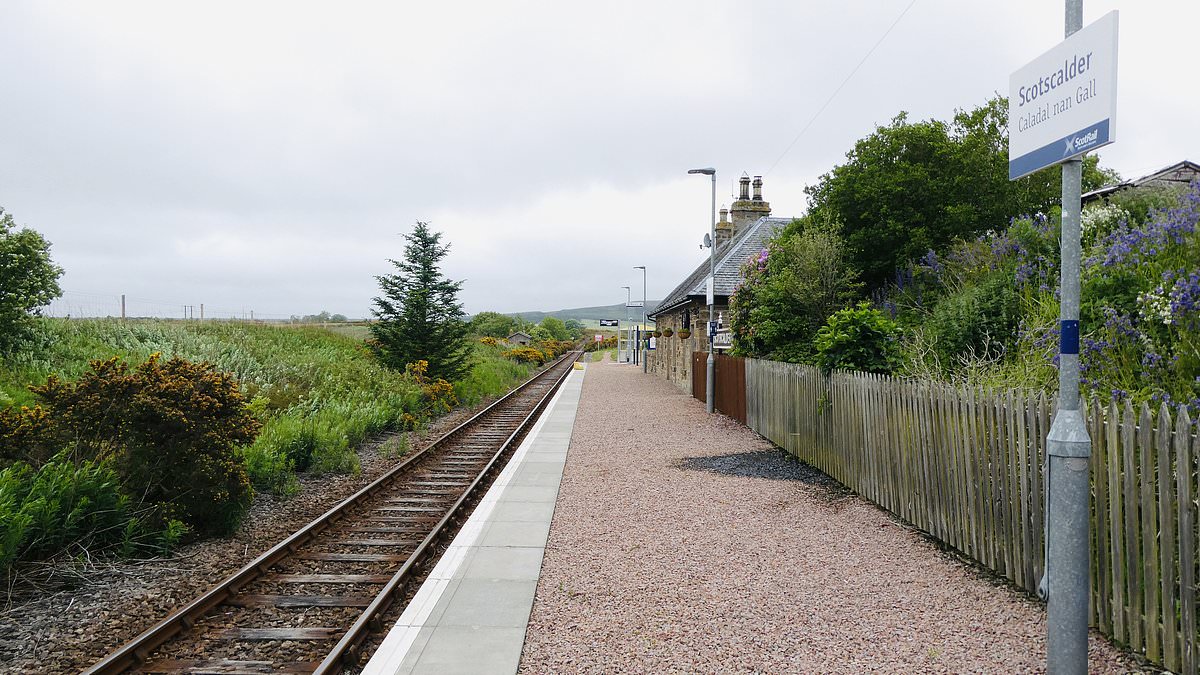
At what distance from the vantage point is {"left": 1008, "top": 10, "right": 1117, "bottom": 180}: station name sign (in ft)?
10.6

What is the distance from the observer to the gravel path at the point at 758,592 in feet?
14.9

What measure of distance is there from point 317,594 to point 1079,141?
20.9 feet

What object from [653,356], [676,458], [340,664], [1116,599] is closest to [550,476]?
[676,458]

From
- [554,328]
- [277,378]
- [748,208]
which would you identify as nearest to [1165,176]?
[277,378]

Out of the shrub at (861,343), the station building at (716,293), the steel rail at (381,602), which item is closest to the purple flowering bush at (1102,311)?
the shrub at (861,343)

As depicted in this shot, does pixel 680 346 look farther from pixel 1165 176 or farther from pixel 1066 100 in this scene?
pixel 1066 100

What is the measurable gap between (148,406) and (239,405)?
92cm

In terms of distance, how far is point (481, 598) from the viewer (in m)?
5.62

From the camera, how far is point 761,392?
1470cm

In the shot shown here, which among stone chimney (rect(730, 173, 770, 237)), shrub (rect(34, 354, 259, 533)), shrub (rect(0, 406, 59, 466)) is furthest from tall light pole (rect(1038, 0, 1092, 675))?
stone chimney (rect(730, 173, 770, 237))

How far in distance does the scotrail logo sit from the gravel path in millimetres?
3078

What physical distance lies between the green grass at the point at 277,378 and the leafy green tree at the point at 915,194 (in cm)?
1276

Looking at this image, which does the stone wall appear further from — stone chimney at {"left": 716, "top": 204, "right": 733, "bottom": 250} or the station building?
stone chimney at {"left": 716, "top": 204, "right": 733, "bottom": 250}

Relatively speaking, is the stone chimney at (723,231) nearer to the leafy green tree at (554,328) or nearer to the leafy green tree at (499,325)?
the leafy green tree at (499,325)
